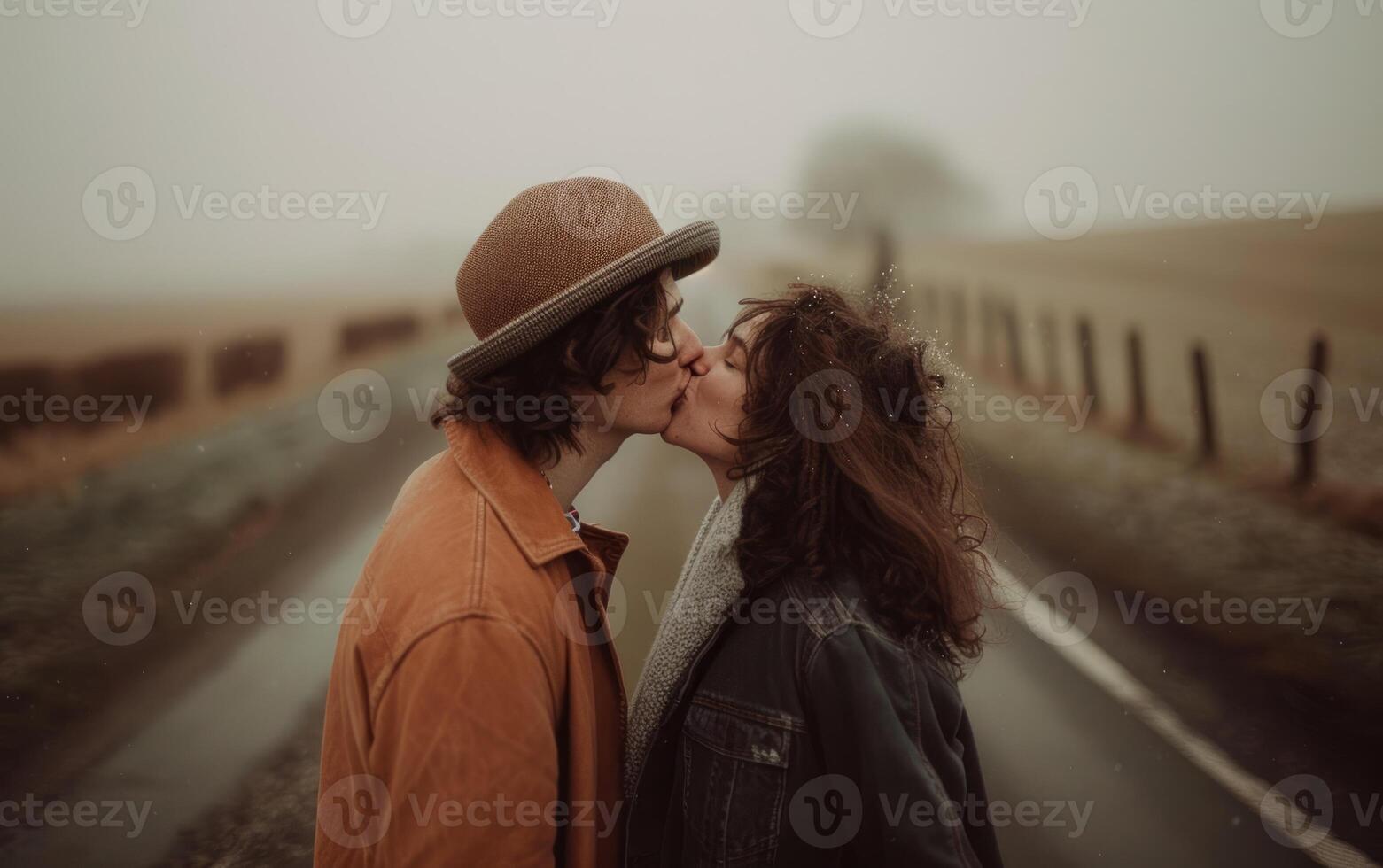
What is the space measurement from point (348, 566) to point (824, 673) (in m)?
4.68

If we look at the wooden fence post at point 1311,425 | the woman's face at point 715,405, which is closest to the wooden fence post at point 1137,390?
the wooden fence post at point 1311,425

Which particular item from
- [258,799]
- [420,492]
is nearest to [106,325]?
[258,799]

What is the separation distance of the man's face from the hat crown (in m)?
0.21

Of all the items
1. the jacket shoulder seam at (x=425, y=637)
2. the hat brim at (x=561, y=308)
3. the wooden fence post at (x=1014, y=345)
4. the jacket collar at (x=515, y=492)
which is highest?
the hat brim at (x=561, y=308)

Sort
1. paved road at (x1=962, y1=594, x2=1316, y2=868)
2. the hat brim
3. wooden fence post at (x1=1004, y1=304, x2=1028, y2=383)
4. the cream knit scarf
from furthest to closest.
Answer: wooden fence post at (x1=1004, y1=304, x2=1028, y2=383), paved road at (x1=962, y1=594, x2=1316, y2=868), the cream knit scarf, the hat brim

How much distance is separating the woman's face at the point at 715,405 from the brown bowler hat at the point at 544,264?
0.36m

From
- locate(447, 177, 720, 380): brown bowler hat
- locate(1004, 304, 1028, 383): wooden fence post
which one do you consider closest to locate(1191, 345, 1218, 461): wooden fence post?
locate(1004, 304, 1028, 383): wooden fence post

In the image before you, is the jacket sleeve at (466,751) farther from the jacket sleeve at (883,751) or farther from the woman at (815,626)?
the jacket sleeve at (883,751)

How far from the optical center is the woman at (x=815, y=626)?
1496 mm

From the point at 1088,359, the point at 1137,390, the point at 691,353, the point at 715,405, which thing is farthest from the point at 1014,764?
the point at 1088,359

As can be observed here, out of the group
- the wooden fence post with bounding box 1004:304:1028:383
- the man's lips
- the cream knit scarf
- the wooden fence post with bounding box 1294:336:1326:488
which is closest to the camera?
the cream knit scarf

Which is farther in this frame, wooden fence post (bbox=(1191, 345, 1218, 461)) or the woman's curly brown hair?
wooden fence post (bbox=(1191, 345, 1218, 461))

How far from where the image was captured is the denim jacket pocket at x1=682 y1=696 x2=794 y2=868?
1.55 m

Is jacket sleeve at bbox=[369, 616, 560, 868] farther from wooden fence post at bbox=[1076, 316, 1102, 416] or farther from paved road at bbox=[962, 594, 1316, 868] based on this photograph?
wooden fence post at bbox=[1076, 316, 1102, 416]
